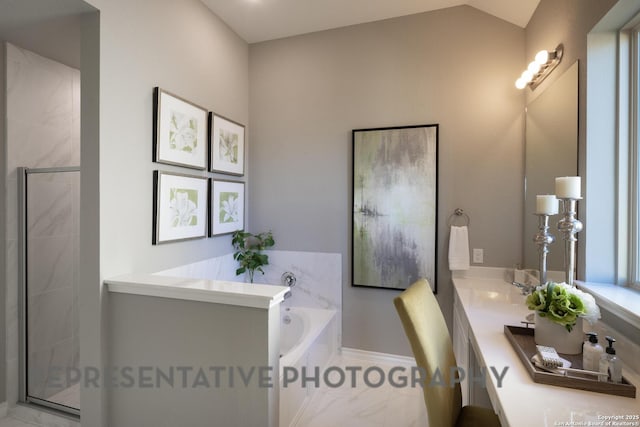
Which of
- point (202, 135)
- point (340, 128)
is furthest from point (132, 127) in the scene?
point (340, 128)

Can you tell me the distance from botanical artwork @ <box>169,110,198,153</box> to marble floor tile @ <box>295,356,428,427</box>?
1966 mm

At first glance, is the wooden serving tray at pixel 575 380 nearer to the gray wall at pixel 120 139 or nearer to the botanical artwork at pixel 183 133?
the gray wall at pixel 120 139

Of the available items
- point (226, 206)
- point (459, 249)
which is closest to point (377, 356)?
point (459, 249)

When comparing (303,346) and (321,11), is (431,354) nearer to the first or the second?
(303,346)

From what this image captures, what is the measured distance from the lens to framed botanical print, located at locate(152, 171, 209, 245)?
2020 millimetres

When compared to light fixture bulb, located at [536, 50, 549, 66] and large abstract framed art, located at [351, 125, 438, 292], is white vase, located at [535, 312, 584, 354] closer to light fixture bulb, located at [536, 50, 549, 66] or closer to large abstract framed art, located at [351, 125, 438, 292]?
large abstract framed art, located at [351, 125, 438, 292]

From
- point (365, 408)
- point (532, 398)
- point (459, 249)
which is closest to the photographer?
point (532, 398)

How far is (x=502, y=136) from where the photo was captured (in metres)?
2.43

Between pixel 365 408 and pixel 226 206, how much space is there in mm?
1855

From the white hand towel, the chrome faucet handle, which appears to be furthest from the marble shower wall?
the white hand towel

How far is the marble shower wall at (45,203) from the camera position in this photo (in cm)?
214

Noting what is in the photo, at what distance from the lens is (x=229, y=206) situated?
108 inches

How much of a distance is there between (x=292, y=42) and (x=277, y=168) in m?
1.17

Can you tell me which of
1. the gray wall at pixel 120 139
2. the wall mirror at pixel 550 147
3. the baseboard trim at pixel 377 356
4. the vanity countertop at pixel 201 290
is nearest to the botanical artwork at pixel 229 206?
the gray wall at pixel 120 139
